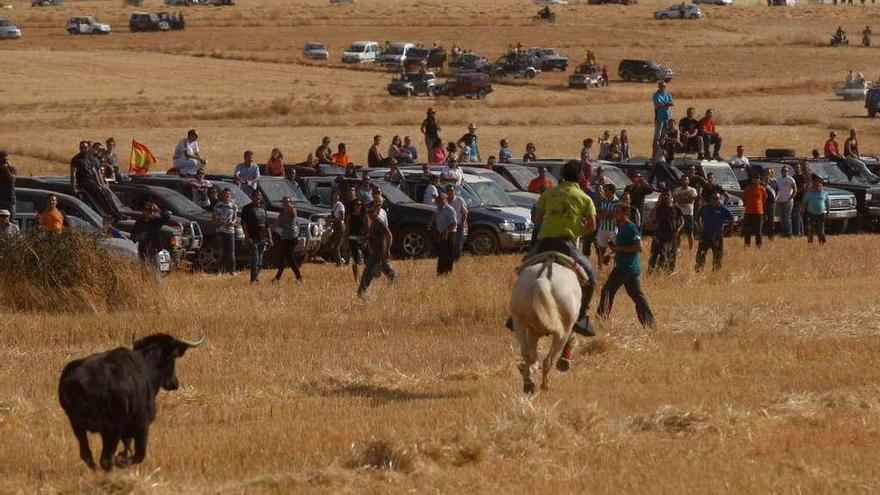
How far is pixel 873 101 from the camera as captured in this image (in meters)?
64.4

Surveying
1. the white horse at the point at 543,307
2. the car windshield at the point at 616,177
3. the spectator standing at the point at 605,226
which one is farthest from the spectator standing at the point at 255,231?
the white horse at the point at 543,307

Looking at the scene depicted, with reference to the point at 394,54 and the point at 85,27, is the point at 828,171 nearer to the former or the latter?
the point at 394,54

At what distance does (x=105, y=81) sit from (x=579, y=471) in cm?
6868

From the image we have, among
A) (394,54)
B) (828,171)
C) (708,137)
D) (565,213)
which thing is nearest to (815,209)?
(828,171)

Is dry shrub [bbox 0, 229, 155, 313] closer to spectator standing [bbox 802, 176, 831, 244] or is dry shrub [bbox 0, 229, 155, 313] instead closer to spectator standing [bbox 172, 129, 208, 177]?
spectator standing [bbox 172, 129, 208, 177]

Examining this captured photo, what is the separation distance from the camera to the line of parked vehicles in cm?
2703

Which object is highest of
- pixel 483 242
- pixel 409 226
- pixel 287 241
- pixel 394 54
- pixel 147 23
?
pixel 287 241

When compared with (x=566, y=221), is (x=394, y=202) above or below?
below

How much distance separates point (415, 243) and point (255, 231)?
208 inches

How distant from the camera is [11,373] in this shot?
1539cm

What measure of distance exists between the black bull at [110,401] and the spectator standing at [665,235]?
13663 millimetres

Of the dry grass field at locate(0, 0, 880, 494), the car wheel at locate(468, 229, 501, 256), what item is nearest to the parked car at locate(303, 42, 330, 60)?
the car wheel at locate(468, 229, 501, 256)

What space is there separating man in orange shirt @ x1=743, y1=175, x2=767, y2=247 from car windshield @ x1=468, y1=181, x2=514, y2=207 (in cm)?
427

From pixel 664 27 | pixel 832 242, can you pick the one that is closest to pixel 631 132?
pixel 832 242
